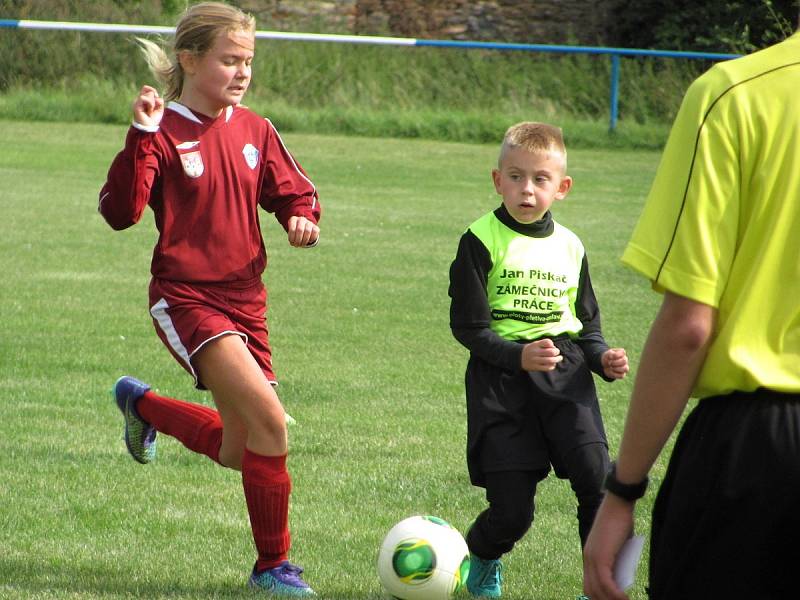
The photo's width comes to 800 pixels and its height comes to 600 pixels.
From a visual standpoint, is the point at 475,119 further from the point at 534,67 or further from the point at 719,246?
the point at 719,246

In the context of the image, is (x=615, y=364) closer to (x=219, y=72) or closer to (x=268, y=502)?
(x=268, y=502)

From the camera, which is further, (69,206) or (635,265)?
(69,206)

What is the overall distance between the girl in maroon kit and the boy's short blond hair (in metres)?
0.70

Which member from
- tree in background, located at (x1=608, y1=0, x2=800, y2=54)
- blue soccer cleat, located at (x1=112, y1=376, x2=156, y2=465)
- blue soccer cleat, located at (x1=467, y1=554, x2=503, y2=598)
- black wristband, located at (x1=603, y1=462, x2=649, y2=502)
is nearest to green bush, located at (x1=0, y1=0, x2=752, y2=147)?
tree in background, located at (x1=608, y1=0, x2=800, y2=54)

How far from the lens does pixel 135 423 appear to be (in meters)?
5.43

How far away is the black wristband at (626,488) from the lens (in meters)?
2.26

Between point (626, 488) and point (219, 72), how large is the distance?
106 inches

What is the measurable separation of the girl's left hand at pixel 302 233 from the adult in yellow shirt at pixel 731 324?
2447 millimetres

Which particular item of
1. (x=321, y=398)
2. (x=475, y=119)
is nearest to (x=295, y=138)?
(x=475, y=119)

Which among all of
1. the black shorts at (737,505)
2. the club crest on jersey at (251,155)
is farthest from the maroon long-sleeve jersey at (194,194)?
the black shorts at (737,505)

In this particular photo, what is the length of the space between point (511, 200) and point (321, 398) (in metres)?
3.05

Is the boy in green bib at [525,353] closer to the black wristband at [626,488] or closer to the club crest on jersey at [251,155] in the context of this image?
the club crest on jersey at [251,155]

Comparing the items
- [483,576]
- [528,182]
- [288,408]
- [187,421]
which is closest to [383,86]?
[288,408]

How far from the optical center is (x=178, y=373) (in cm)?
780
